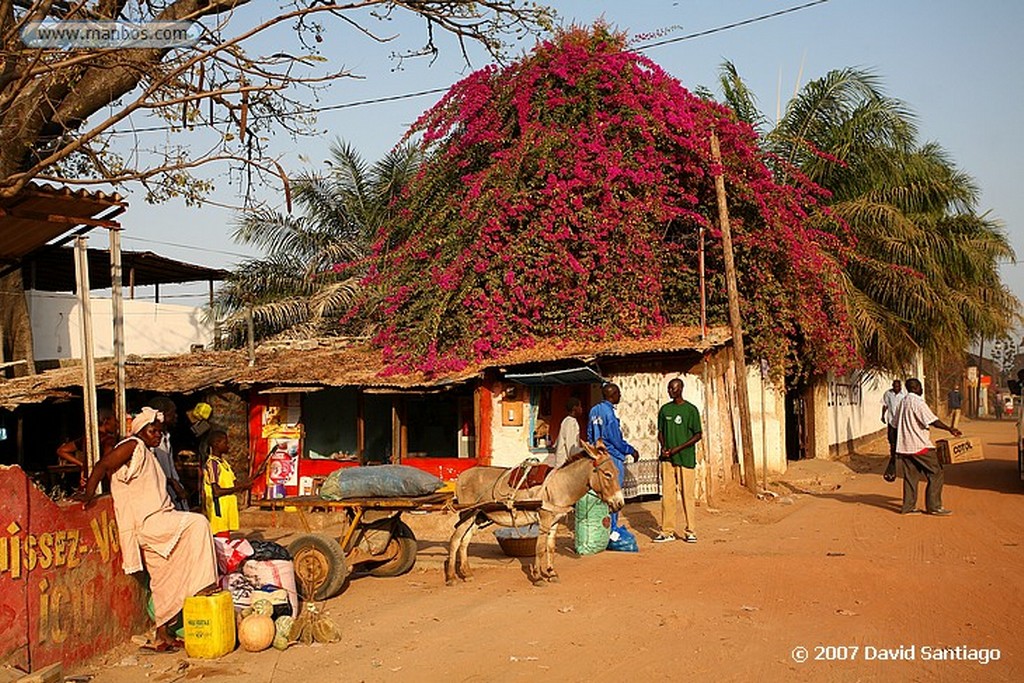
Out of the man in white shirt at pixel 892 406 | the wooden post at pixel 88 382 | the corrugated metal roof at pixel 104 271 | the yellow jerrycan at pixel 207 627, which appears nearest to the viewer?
the yellow jerrycan at pixel 207 627

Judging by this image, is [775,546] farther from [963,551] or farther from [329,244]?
[329,244]

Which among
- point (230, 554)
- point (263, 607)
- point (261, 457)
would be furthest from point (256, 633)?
point (261, 457)

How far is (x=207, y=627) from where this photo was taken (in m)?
7.84

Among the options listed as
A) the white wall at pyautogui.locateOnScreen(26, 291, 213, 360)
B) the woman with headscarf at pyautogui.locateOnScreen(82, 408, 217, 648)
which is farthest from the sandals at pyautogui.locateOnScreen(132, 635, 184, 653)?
the white wall at pyautogui.locateOnScreen(26, 291, 213, 360)

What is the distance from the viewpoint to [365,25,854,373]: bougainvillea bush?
18891mm

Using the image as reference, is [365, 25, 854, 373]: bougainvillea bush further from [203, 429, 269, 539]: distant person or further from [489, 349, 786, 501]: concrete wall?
[203, 429, 269, 539]: distant person

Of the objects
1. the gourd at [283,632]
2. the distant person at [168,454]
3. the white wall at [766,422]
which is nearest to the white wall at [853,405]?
the white wall at [766,422]

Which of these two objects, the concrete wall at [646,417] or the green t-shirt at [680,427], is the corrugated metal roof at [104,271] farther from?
the green t-shirt at [680,427]

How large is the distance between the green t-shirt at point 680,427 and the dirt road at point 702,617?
1110mm

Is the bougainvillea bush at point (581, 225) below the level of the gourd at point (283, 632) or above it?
above

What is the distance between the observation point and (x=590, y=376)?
54.5 ft

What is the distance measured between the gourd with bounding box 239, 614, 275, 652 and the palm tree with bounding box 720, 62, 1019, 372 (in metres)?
19.9

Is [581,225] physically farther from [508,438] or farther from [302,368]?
[302,368]

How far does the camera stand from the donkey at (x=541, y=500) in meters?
10.5
